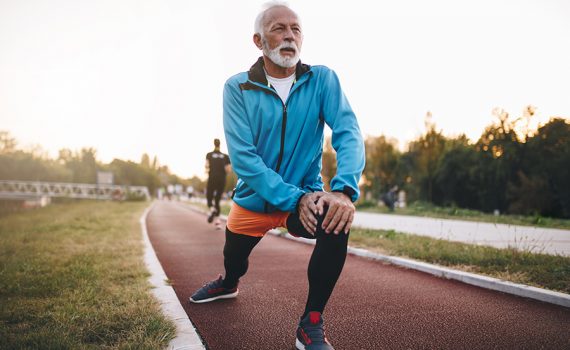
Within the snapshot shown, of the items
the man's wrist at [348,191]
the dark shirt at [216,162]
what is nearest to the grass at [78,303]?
the man's wrist at [348,191]

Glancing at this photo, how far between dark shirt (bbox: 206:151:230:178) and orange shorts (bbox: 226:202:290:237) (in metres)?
7.17

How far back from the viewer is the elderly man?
2143mm

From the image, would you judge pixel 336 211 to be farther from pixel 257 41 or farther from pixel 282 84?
pixel 257 41

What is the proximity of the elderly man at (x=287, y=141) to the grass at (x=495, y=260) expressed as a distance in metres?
2.68

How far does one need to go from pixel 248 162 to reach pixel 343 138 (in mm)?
632

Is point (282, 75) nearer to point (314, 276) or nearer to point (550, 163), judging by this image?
point (314, 276)

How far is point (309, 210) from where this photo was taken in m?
2.05

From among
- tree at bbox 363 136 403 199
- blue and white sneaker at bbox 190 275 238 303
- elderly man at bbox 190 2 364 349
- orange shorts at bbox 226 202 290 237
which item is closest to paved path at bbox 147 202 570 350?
blue and white sneaker at bbox 190 275 238 303

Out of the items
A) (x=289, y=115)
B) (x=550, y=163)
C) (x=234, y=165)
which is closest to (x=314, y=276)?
(x=234, y=165)

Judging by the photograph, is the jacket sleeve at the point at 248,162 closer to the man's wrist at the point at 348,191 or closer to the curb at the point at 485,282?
the man's wrist at the point at 348,191

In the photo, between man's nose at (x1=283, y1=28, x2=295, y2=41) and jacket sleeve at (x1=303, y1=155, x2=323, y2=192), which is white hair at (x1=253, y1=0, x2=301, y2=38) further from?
jacket sleeve at (x1=303, y1=155, x2=323, y2=192)

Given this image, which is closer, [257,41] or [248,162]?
[248,162]

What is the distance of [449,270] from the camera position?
4.24 meters

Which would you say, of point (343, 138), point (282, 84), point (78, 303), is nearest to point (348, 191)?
point (343, 138)
